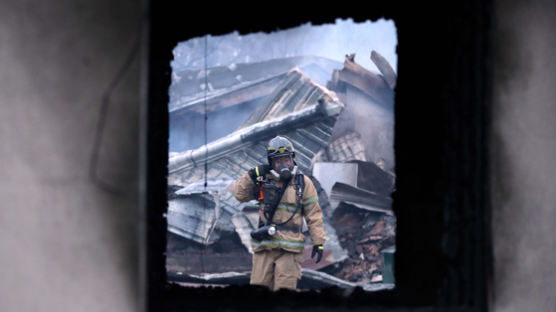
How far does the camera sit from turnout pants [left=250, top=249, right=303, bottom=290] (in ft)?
15.7

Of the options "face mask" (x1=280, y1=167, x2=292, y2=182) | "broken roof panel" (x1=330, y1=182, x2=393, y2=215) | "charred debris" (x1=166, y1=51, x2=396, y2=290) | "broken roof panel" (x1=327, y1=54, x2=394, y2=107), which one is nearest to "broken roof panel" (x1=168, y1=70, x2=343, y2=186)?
"charred debris" (x1=166, y1=51, x2=396, y2=290)

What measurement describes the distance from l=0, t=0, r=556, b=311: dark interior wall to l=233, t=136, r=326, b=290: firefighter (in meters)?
2.90

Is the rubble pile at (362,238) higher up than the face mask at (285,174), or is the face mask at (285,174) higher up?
the face mask at (285,174)
